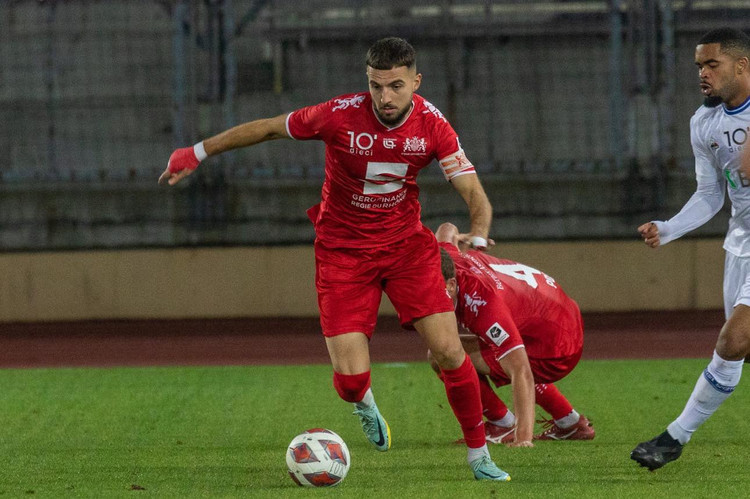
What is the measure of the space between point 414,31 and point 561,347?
8962mm

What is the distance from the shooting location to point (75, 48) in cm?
1583

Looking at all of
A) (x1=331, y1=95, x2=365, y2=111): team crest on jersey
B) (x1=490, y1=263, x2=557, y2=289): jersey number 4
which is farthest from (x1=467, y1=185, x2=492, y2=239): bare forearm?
(x1=490, y1=263, x2=557, y2=289): jersey number 4

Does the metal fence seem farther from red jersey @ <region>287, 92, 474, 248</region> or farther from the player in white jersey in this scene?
red jersey @ <region>287, 92, 474, 248</region>

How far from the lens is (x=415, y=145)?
6.05 meters

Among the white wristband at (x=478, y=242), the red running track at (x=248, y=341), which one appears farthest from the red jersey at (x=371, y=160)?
the red running track at (x=248, y=341)

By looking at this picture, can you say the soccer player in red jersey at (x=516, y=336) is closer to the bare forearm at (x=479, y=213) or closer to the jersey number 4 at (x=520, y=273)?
the jersey number 4 at (x=520, y=273)

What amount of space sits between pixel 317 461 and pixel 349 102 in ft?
5.88

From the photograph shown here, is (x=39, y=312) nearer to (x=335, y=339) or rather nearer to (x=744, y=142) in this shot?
(x=335, y=339)

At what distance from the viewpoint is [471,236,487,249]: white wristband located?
18.3 ft

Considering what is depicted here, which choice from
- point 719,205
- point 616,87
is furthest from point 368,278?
point 616,87

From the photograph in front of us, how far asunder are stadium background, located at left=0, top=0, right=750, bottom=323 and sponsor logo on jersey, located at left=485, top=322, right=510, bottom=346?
8838 millimetres

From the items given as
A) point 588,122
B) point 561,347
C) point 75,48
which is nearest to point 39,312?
point 75,48

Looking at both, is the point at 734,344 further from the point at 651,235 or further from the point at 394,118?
the point at 394,118

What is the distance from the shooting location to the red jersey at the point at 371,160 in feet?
19.9
